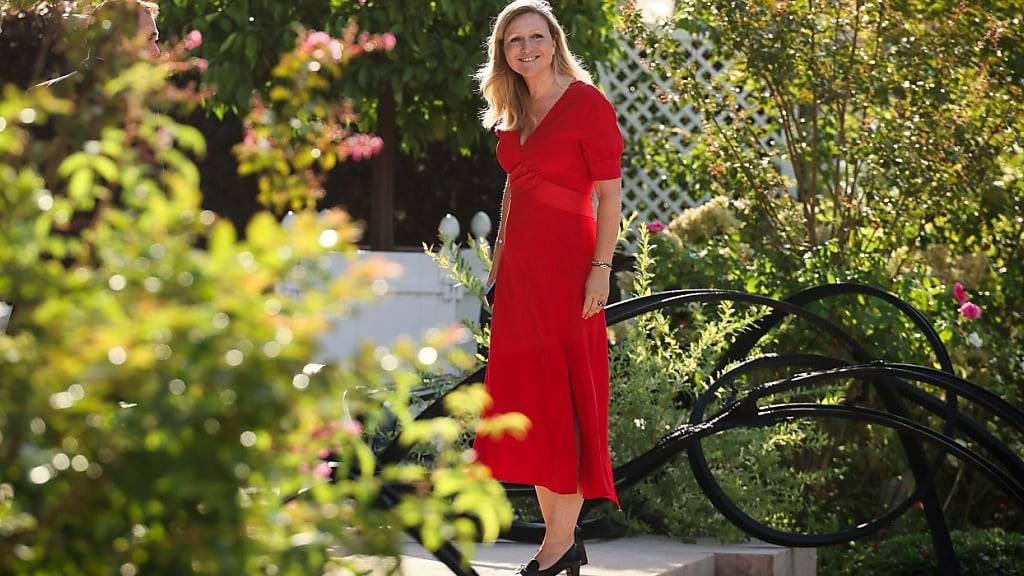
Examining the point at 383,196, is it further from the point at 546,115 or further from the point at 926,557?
the point at 546,115

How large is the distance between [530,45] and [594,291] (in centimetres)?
59

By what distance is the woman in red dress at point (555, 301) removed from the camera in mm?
3088

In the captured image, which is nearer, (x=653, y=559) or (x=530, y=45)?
(x=530, y=45)

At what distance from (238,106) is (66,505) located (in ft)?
22.0

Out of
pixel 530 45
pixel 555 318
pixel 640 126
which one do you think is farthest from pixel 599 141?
pixel 640 126

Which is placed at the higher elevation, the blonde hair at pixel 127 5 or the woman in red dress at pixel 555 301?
the blonde hair at pixel 127 5

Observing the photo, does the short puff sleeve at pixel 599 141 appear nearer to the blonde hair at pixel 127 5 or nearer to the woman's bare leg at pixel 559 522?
the woman's bare leg at pixel 559 522

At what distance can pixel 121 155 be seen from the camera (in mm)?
1198

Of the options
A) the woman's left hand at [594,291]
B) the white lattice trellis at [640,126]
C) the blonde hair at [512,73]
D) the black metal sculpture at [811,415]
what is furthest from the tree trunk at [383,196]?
the woman's left hand at [594,291]

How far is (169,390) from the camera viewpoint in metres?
1.08

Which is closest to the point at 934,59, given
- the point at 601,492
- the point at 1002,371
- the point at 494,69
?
the point at 1002,371

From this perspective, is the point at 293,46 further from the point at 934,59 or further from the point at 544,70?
the point at 544,70

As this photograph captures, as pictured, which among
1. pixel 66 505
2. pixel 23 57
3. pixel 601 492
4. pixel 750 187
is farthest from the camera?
pixel 23 57

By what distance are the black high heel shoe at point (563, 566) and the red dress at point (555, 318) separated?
0.14 m
